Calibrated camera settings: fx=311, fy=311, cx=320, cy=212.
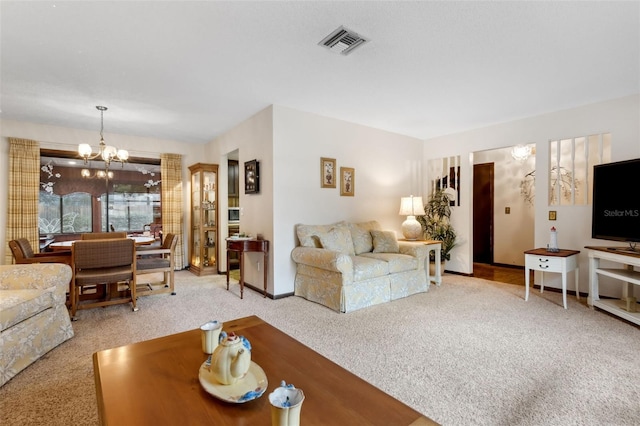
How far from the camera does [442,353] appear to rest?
251 cm

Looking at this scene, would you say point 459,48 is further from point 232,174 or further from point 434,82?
point 232,174

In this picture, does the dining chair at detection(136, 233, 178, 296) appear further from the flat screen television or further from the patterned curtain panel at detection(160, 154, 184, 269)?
the flat screen television

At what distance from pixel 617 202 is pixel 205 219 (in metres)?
5.92

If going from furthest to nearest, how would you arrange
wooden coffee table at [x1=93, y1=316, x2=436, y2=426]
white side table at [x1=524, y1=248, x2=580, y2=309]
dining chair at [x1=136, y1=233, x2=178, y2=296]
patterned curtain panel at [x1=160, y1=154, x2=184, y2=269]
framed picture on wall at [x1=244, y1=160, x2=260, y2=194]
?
patterned curtain panel at [x1=160, y1=154, x2=184, y2=269] < framed picture on wall at [x1=244, y1=160, x2=260, y2=194] < dining chair at [x1=136, y1=233, x2=178, y2=296] < white side table at [x1=524, y1=248, x2=580, y2=309] < wooden coffee table at [x1=93, y1=316, x2=436, y2=426]

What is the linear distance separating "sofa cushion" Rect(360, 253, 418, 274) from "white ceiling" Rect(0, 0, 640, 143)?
6.61 feet

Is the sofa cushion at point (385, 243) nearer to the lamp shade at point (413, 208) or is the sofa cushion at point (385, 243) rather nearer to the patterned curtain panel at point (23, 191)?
the lamp shade at point (413, 208)

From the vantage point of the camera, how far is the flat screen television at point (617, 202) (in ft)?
10.8

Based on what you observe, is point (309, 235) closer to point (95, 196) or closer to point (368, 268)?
point (368, 268)

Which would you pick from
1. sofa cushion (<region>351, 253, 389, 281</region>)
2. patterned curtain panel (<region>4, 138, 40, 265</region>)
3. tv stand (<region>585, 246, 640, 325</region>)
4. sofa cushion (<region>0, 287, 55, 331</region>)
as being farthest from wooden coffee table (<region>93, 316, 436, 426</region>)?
patterned curtain panel (<region>4, 138, 40, 265</region>)

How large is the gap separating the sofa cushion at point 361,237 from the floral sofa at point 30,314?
325cm

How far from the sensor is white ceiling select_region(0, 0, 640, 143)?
7.18 ft

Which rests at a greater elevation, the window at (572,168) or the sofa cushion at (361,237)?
the window at (572,168)

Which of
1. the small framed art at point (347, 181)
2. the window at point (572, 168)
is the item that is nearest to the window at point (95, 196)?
the small framed art at point (347, 181)

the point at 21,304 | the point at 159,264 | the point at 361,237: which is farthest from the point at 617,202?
the point at 21,304
